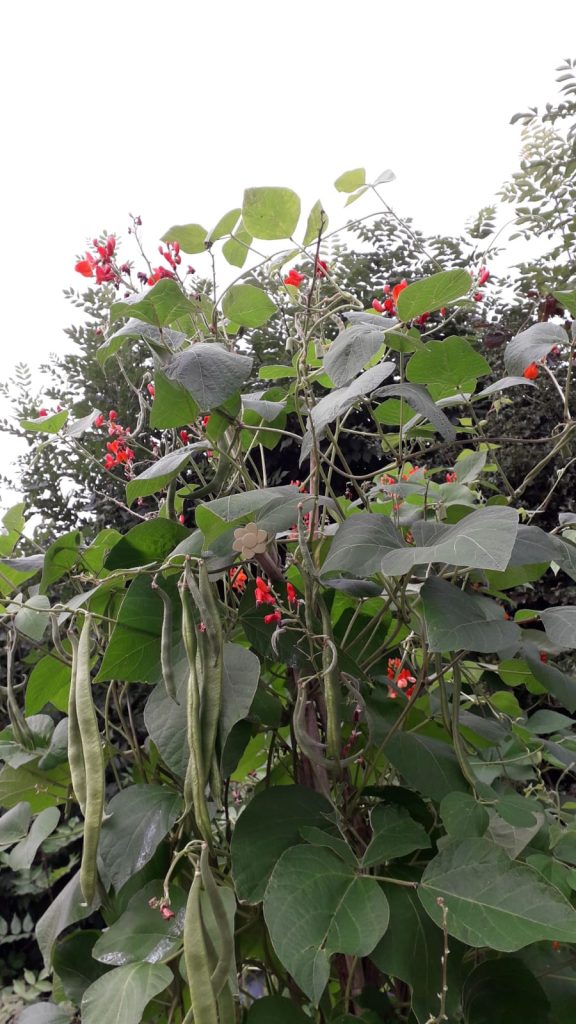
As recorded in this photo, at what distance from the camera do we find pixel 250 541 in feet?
2.18

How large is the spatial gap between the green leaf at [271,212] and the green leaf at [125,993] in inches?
29.0

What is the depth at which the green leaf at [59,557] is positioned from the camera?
2.77 ft

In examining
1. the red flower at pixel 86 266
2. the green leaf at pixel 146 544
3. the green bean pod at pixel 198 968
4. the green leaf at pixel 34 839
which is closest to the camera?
the green bean pod at pixel 198 968

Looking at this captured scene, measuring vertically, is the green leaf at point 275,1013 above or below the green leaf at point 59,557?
below

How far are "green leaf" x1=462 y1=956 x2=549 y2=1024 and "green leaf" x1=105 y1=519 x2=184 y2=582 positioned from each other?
508 millimetres

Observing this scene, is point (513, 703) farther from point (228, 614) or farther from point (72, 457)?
point (72, 457)

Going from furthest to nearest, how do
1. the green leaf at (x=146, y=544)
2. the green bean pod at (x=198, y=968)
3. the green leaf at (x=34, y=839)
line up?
1. the green leaf at (x=34, y=839)
2. the green leaf at (x=146, y=544)
3. the green bean pod at (x=198, y=968)

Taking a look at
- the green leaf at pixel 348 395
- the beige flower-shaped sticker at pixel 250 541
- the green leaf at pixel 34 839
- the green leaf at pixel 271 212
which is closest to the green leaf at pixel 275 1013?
the green leaf at pixel 34 839

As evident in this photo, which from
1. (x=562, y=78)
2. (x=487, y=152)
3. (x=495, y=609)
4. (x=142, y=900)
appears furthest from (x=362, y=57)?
(x=142, y=900)

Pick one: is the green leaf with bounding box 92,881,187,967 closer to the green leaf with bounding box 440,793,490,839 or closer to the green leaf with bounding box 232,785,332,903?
the green leaf with bounding box 232,785,332,903

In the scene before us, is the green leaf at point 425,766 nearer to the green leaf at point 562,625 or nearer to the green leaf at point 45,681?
the green leaf at point 562,625

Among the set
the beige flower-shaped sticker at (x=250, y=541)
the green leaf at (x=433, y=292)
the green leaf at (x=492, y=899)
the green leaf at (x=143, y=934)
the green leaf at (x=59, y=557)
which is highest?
the green leaf at (x=433, y=292)

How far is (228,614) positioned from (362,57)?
7.10 ft

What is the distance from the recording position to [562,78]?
1.96 metres
